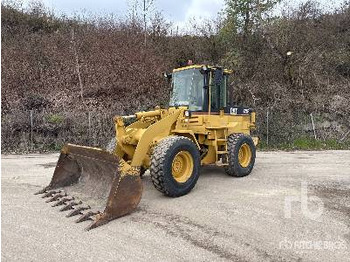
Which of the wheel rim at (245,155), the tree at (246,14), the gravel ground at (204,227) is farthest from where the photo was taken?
the tree at (246,14)

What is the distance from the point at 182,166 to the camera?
644 centimetres

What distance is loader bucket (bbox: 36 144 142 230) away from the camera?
Result: 510cm

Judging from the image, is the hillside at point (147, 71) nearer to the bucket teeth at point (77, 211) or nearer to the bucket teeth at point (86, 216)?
the bucket teeth at point (77, 211)

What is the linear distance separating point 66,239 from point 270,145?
11533mm

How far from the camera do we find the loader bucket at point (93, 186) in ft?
16.7

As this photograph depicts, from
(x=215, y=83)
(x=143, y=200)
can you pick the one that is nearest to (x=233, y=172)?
(x=215, y=83)

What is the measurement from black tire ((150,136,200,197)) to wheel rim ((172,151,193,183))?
3.3 inches

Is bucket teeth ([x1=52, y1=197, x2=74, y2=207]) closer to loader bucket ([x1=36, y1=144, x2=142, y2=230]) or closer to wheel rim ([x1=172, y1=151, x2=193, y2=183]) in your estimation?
loader bucket ([x1=36, y1=144, x2=142, y2=230])

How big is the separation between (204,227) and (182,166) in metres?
1.74

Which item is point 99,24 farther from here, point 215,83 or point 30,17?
point 215,83

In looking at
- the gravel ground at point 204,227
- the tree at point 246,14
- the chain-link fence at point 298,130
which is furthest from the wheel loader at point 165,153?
the tree at point 246,14

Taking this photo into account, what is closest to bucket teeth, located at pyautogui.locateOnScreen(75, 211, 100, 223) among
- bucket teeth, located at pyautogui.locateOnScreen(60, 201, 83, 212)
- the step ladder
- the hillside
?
bucket teeth, located at pyautogui.locateOnScreen(60, 201, 83, 212)

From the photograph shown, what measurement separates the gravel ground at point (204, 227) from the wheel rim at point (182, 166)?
343mm

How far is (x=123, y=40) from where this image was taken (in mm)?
19625
